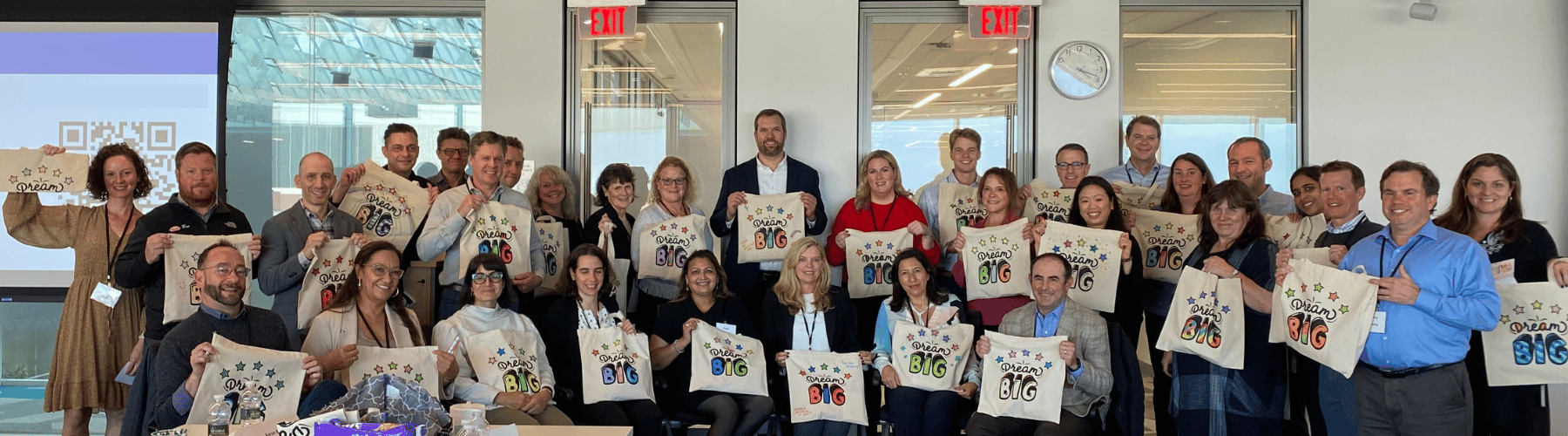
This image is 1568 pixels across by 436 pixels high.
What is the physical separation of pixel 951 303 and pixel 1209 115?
286 centimetres

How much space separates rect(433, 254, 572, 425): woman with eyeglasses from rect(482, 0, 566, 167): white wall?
210 centimetres

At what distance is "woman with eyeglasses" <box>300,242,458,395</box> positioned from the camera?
160 inches

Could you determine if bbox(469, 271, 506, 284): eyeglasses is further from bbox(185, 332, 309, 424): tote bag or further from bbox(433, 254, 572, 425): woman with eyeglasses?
bbox(185, 332, 309, 424): tote bag

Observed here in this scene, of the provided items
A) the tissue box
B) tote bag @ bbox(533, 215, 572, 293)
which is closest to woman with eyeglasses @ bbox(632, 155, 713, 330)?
tote bag @ bbox(533, 215, 572, 293)

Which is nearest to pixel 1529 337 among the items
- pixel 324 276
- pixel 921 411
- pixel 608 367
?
pixel 921 411

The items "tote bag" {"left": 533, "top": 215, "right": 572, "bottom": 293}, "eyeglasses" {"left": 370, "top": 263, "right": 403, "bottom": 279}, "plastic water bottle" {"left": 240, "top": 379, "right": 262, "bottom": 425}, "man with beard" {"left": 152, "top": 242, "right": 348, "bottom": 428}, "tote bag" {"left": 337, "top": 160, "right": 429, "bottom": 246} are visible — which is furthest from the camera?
"tote bag" {"left": 533, "top": 215, "right": 572, "bottom": 293}

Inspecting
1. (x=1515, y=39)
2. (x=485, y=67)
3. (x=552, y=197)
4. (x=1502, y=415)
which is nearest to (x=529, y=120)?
(x=485, y=67)

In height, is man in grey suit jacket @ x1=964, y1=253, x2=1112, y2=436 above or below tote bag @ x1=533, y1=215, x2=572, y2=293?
below

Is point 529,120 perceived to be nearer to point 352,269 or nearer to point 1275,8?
point 352,269

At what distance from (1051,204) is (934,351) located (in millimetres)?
1372

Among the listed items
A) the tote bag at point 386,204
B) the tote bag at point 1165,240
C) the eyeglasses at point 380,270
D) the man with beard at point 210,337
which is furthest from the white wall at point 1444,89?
the man with beard at point 210,337

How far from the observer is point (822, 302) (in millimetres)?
4863

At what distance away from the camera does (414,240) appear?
16.6 feet

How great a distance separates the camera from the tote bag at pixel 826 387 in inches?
177
